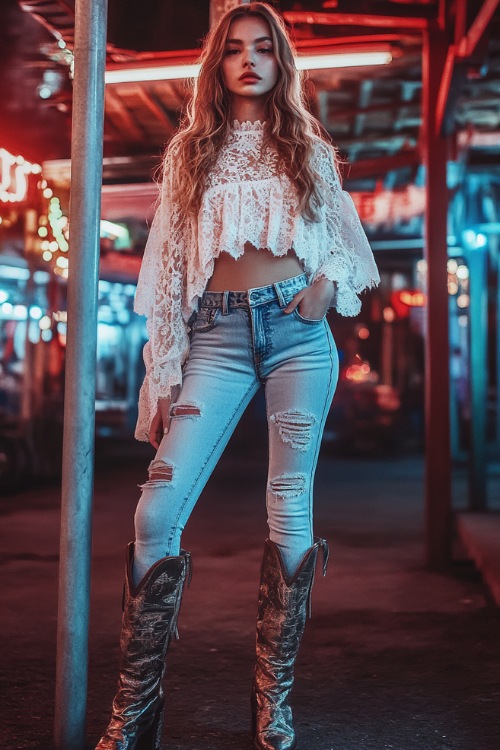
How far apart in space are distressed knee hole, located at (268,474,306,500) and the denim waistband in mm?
462

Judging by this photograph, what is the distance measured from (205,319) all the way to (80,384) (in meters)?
0.38

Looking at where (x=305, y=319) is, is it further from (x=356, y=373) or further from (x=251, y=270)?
(x=356, y=373)

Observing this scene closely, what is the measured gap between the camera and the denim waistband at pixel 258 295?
2293 mm

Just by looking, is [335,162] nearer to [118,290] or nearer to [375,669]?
[375,669]

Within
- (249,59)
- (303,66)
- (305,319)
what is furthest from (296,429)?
(303,66)

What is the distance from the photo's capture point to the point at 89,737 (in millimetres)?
2402

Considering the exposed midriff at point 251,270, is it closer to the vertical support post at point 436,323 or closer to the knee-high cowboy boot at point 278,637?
the knee-high cowboy boot at point 278,637

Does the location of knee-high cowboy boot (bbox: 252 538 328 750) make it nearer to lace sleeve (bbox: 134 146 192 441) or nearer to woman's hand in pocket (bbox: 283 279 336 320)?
lace sleeve (bbox: 134 146 192 441)

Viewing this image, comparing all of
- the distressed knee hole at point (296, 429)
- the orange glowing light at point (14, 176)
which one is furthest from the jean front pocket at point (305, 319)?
the orange glowing light at point (14, 176)

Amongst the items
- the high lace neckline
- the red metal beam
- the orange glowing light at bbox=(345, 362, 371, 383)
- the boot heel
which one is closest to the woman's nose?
the high lace neckline

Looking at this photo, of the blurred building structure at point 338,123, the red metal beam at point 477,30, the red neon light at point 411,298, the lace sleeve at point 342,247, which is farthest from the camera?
the red neon light at point 411,298

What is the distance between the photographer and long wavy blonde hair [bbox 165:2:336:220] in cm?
234

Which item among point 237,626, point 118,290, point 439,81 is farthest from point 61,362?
point 237,626

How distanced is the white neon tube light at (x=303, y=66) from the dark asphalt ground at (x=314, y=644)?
2.83 m
